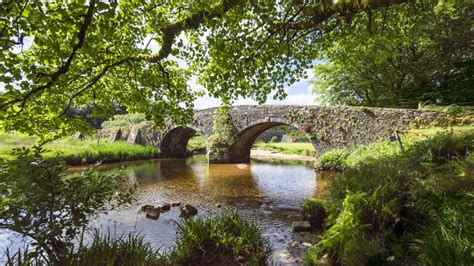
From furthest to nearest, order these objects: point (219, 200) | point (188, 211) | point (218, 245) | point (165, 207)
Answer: point (219, 200) → point (165, 207) → point (188, 211) → point (218, 245)

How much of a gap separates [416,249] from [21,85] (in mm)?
5376

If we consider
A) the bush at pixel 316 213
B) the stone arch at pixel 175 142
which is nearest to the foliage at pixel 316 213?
the bush at pixel 316 213

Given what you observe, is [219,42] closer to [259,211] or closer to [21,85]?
[21,85]

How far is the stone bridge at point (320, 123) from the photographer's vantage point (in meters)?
11.9

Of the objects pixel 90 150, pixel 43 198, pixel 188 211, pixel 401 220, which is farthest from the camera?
pixel 90 150

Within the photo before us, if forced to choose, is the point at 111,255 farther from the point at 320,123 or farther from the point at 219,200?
the point at 320,123

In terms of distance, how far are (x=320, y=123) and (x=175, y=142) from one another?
494 inches

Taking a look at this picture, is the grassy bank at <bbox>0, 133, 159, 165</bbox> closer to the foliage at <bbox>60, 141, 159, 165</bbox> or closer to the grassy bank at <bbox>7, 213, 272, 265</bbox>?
the foliage at <bbox>60, 141, 159, 165</bbox>

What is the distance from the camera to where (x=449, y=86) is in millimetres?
15758

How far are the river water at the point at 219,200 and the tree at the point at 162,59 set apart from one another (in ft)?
5.55

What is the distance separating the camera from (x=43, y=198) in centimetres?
241

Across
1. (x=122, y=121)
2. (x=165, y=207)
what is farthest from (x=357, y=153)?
(x=122, y=121)

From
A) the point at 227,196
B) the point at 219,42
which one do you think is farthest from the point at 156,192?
the point at 219,42

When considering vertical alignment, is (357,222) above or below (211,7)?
below
